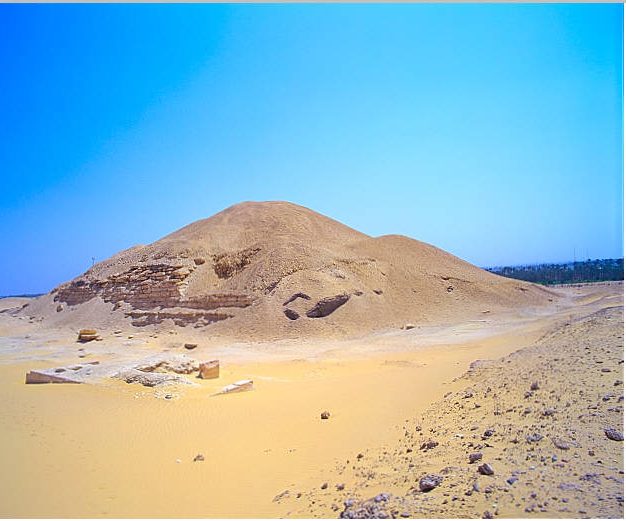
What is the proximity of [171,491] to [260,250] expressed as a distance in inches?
951

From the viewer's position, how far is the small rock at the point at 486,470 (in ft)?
13.0

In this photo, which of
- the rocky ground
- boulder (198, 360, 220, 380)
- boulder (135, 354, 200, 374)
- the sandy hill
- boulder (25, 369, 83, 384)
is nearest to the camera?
the rocky ground

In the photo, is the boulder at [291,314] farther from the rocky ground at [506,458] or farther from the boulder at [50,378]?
the rocky ground at [506,458]

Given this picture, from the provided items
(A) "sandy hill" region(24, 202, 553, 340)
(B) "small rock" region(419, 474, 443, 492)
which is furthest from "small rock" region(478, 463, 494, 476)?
(A) "sandy hill" region(24, 202, 553, 340)

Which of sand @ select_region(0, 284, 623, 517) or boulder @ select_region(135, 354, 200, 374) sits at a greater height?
boulder @ select_region(135, 354, 200, 374)

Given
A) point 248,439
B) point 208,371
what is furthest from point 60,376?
point 248,439

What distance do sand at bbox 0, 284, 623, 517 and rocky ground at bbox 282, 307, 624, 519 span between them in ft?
0.10

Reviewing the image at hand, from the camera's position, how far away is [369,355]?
1499 centimetres

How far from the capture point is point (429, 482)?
3.97 meters

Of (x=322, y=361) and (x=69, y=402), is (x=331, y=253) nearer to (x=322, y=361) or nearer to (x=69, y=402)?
(x=322, y=361)

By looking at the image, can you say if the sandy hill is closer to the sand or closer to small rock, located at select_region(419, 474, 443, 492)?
the sand

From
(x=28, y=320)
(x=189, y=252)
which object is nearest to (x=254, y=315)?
(x=189, y=252)

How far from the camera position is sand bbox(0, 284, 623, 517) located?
15.1 ft

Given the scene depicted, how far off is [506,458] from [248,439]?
3.81m
